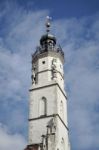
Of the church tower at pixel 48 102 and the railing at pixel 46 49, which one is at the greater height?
the railing at pixel 46 49

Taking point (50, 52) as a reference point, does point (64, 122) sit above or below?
below

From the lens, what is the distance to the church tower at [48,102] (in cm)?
4481

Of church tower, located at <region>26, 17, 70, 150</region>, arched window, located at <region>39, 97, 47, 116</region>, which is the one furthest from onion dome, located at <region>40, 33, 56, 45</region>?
arched window, located at <region>39, 97, 47, 116</region>

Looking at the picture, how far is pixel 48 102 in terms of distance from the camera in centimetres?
4803

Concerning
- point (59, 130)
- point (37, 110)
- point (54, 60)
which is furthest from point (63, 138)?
point (54, 60)

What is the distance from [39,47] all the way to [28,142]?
14.5m

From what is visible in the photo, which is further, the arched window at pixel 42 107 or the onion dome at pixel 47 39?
the onion dome at pixel 47 39

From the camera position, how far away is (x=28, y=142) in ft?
150

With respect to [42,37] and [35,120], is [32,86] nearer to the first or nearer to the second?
[35,120]

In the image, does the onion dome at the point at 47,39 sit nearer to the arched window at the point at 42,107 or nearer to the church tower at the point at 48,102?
the church tower at the point at 48,102

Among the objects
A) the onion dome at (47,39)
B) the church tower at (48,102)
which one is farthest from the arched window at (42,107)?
the onion dome at (47,39)

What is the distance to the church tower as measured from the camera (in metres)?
44.8

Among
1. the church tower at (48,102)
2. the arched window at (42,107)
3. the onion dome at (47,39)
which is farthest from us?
the onion dome at (47,39)

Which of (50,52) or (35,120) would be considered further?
(50,52)
